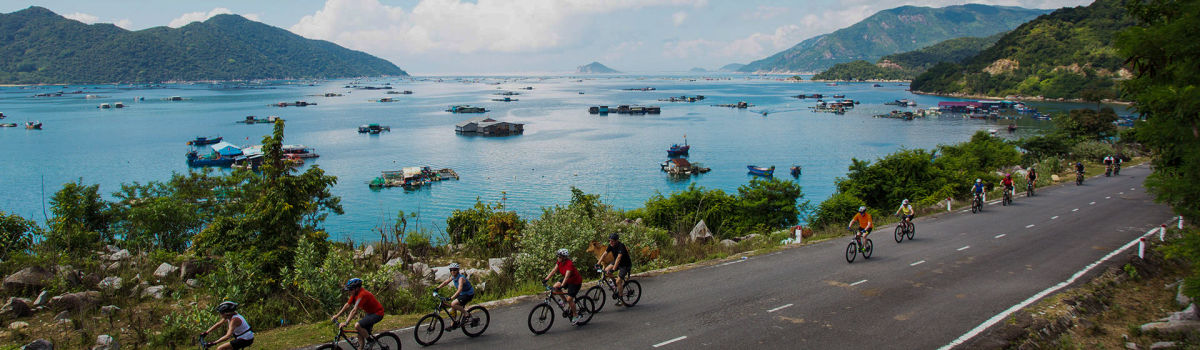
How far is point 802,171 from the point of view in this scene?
75.1 meters

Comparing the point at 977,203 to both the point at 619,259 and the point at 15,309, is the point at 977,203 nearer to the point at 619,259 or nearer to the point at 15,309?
the point at 619,259

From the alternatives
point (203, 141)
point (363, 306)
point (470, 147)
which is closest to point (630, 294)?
point (363, 306)

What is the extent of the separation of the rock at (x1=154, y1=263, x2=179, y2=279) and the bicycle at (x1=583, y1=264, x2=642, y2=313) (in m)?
13.5

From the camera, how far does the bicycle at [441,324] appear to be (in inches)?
440

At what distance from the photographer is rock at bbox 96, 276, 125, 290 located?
16.4 meters

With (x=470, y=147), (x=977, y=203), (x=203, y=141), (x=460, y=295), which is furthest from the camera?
(x=203, y=141)

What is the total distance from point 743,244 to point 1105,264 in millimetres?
10283

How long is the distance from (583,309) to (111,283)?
13.6 meters

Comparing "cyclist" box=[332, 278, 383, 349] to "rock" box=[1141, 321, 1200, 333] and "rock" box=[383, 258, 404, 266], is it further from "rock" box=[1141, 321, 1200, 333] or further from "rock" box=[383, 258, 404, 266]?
"rock" box=[1141, 321, 1200, 333]

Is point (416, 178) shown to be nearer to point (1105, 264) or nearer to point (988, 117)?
point (1105, 264)

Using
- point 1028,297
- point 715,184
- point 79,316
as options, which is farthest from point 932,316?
point 715,184

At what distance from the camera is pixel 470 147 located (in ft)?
310

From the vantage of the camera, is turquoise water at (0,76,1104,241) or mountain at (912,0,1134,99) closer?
turquoise water at (0,76,1104,241)

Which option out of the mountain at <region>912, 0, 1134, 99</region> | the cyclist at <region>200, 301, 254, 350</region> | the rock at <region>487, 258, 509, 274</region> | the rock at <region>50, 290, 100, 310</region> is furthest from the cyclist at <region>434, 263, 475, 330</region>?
the mountain at <region>912, 0, 1134, 99</region>
